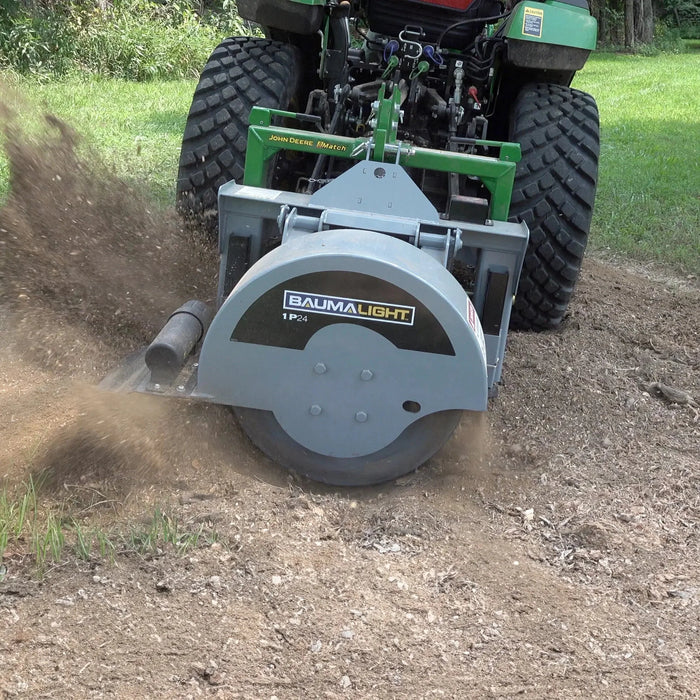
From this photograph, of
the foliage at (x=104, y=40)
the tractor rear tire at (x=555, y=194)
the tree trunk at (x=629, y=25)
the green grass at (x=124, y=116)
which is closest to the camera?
the tractor rear tire at (x=555, y=194)

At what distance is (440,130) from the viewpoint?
4184 mm

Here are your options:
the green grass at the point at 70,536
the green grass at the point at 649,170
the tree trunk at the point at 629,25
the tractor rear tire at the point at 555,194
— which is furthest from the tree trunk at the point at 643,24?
the green grass at the point at 70,536

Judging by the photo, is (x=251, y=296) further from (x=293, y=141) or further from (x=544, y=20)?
(x=544, y=20)

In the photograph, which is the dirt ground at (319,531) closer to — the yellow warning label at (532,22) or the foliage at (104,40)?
the yellow warning label at (532,22)

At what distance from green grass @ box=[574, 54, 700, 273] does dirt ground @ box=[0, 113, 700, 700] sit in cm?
219

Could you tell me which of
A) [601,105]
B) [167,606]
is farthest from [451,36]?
[601,105]

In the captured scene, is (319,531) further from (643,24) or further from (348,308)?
(643,24)

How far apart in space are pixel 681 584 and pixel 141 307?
7.80 ft

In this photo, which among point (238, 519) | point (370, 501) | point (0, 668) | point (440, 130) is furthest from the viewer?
point (440, 130)

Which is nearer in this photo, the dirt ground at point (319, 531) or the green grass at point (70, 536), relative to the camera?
the dirt ground at point (319, 531)

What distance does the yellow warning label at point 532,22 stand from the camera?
3.90 meters

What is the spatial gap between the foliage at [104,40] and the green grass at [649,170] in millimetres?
5486

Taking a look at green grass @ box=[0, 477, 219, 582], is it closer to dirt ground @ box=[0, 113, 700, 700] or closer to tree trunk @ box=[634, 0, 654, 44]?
dirt ground @ box=[0, 113, 700, 700]

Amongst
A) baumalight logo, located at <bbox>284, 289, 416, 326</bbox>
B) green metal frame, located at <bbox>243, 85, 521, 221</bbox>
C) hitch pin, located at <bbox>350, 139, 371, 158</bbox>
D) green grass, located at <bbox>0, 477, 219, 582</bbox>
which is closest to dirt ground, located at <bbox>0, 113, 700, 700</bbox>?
Answer: green grass, located at <bbox>0, 477, 219, 582</bbox>
